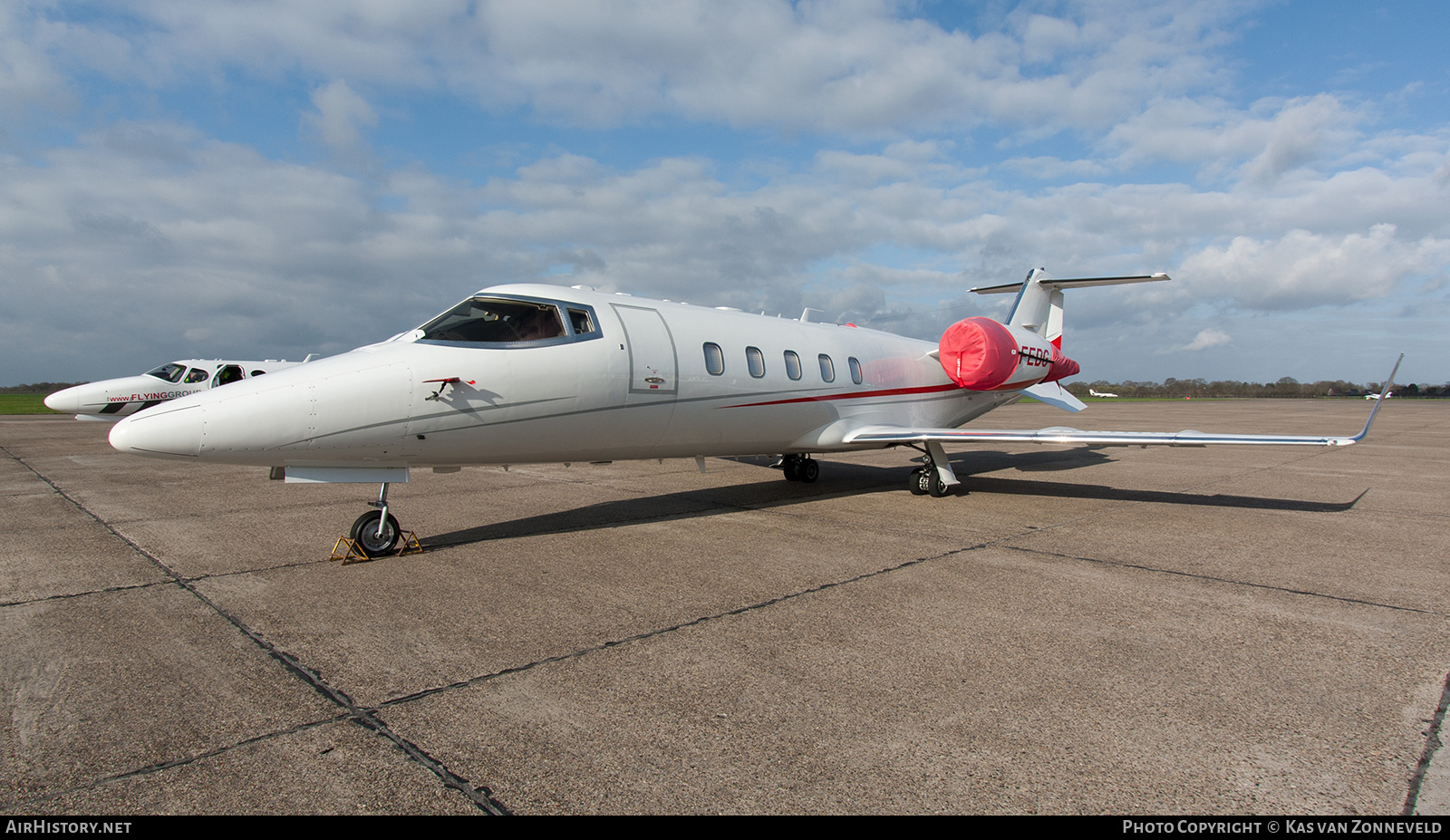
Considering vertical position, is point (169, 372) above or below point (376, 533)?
above

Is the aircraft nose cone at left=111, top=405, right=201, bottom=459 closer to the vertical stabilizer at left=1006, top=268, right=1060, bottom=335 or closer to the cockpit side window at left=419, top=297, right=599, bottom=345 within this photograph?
the cockpit side window at left=419, top=297, right=599, bottom=345

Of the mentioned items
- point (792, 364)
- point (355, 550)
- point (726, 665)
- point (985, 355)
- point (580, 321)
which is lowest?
point (726, 665)

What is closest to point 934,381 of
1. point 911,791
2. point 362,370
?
point 362,370

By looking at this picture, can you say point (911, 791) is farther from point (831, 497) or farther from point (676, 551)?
point (831, 497)

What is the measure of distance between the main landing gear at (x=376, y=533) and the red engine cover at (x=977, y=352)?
9.37 meters

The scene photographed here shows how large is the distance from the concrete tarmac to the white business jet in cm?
101

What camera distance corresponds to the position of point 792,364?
9.86m

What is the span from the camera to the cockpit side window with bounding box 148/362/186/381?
23.1m

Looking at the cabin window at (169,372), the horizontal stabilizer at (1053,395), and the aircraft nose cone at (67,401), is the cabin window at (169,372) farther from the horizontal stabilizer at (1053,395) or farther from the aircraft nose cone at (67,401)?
the horizontal stabilizer at (1053,395)

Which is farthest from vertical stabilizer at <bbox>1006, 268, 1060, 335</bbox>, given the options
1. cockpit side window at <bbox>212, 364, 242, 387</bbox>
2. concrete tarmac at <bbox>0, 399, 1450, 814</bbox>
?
cockpit side window at <bbox>212, 364, 242, 387</bbox>

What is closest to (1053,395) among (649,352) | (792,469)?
(792,469)

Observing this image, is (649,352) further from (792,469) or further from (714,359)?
(792,469)

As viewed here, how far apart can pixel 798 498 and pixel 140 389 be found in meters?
23.1
